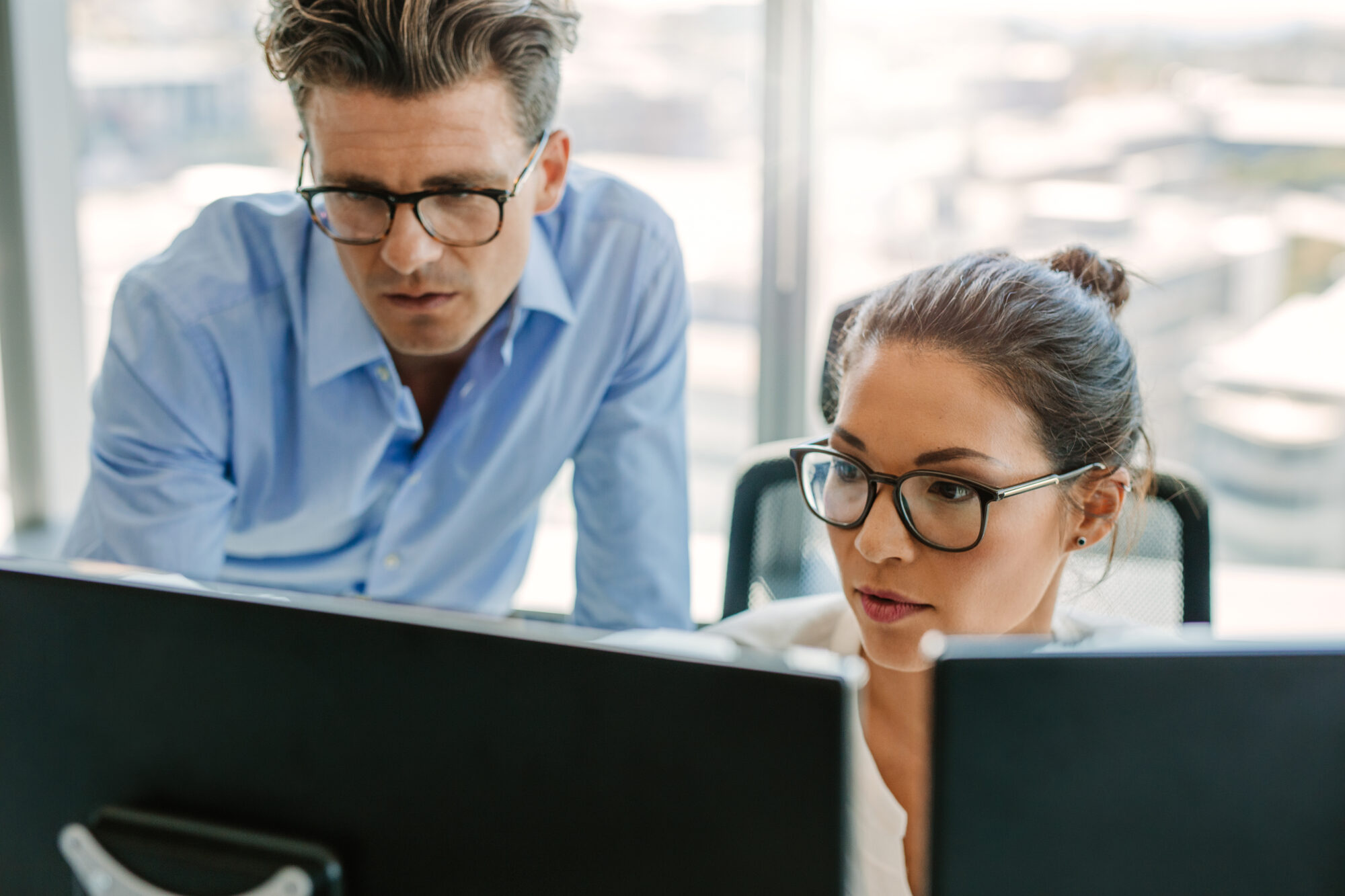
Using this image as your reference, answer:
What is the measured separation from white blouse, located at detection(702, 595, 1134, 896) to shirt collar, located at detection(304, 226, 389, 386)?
1.94 feet

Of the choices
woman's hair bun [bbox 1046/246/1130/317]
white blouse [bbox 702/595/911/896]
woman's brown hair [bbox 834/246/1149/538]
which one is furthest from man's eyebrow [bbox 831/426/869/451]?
woman's hair bun [bbox 1046/246/1130/317]

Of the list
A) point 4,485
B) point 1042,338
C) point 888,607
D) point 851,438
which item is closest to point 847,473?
point 851,438

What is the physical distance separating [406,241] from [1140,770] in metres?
1.04

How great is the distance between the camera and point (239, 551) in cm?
170

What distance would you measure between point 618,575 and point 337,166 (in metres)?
0.68

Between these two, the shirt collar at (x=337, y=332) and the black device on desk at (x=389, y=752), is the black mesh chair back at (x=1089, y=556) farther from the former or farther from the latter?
the black device on desk at (x=389, y=752)

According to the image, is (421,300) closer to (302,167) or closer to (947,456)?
(302,167)

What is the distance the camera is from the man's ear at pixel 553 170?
151 centimetres

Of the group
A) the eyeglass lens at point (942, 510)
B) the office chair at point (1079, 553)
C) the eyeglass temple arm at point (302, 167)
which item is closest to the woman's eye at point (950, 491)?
the eyeglass lens at point (942, 510)

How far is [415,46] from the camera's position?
1308 millimetres

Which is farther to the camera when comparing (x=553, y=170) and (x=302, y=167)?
(x=553, y=170)

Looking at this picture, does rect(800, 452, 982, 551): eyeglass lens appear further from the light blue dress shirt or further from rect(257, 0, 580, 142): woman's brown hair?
rect(257, 0, 580, 142): woman's brown hair

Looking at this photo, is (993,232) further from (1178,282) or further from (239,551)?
(239,551)

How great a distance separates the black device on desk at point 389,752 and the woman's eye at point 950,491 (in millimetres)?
653
